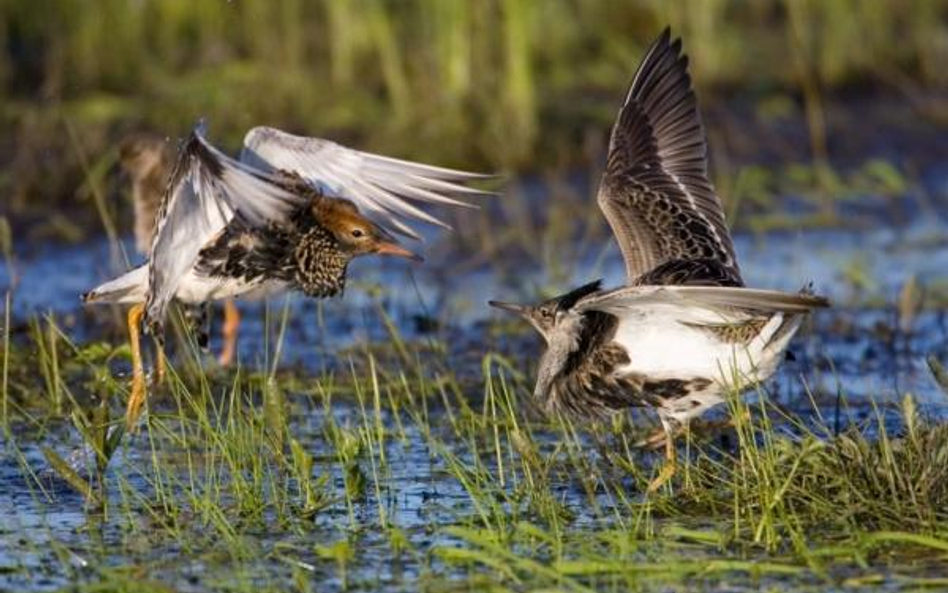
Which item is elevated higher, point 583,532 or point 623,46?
point 623,46

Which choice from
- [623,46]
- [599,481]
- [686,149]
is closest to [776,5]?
[623,46]

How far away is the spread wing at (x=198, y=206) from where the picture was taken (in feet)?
21.8

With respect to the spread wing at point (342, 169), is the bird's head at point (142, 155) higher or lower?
higher

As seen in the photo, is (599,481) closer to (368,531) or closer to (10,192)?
(368,531)

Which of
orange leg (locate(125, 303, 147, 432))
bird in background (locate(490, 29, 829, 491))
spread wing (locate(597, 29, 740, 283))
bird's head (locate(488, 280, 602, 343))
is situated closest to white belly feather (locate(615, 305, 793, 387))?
bird in background (locate(490, 29, 829, 491))

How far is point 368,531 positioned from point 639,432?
5.70 ft

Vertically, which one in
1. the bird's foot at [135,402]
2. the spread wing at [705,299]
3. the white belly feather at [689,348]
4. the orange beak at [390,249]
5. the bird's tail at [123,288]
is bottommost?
the bird's foot at [135,402]

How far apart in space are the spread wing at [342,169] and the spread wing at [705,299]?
1258mm

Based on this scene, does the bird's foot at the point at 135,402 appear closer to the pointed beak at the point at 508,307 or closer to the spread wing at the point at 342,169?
the spread wing at the point at 342,169

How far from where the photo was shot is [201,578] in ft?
18.7

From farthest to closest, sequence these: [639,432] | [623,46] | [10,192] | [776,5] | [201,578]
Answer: [776,5], [623,46], [10,192], [639,432], [201,578]

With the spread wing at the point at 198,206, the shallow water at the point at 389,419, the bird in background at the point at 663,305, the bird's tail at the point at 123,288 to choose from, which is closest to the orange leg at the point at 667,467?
the bird in background at the point at 663,305

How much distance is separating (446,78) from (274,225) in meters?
4.89

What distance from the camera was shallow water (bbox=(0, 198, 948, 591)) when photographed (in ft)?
19.2
